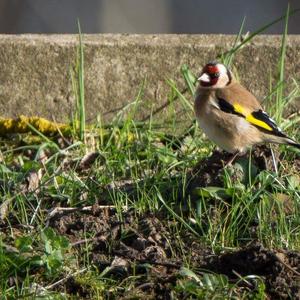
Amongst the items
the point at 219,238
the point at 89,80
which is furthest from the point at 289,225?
the point at 89,80

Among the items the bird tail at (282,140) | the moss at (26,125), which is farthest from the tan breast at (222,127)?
the moss at (26,125)

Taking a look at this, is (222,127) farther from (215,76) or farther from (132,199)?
(132,199)

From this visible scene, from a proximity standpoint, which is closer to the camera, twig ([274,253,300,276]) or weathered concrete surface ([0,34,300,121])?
twig ([274,253,300,276])

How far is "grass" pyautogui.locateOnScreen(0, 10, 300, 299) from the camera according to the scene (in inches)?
252

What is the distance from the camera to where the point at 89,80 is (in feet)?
27.8

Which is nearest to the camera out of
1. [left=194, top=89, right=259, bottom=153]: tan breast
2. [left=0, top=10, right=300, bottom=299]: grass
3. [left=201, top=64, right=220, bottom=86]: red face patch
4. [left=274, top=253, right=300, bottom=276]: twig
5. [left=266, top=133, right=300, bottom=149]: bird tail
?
[left=274, top=253, right=300, bottom=276]: twig

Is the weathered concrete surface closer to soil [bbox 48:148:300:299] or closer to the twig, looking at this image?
soil [bbox 48:148:300:299]

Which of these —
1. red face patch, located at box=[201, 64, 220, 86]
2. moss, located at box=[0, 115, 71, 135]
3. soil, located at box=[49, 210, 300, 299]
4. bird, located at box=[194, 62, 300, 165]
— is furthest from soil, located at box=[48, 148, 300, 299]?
moss, located at box=[0, 115, 71, 135]

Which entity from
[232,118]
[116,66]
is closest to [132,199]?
[232,118]

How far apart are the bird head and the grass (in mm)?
310

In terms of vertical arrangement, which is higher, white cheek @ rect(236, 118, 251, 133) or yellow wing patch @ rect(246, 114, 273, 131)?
yellow wing patch @ rect(246, 114, 273, 131)

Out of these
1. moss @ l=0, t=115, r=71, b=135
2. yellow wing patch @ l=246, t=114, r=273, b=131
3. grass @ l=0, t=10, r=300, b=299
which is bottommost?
moss @ l=0, t=115, r=71, b=135

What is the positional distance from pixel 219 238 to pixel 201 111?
1100 mm

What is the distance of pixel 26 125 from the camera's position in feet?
27.7
